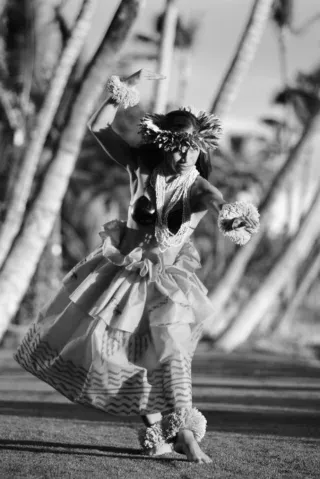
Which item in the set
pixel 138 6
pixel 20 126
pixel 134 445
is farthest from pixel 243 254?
pixel 134 445

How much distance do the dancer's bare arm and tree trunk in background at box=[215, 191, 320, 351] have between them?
36.7ft

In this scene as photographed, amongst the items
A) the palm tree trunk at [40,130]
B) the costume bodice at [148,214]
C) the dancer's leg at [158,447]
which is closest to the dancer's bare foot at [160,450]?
the dancer's leg at [158,447]

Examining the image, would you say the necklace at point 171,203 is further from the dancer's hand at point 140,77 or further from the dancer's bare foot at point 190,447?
the dancer's bare foot at point 190,447

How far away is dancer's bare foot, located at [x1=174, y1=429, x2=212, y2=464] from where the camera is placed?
211 inches

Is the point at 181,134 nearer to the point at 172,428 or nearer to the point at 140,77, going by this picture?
the point at 140,77

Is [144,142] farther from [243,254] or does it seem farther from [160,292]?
[243,254]

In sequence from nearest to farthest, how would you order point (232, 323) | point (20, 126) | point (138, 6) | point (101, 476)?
point (101, 476), point (138, 6), point (232, 323), point (20, 126)

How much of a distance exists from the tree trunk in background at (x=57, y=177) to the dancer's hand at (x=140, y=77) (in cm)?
470

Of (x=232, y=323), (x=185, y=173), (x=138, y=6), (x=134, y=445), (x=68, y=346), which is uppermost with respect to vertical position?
(x=138, y=6)

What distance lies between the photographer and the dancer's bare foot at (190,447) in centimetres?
535

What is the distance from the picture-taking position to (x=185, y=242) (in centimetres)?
587

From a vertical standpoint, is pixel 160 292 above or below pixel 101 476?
above

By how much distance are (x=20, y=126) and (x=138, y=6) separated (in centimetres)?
841

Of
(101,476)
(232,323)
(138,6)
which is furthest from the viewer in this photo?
(232,323)
